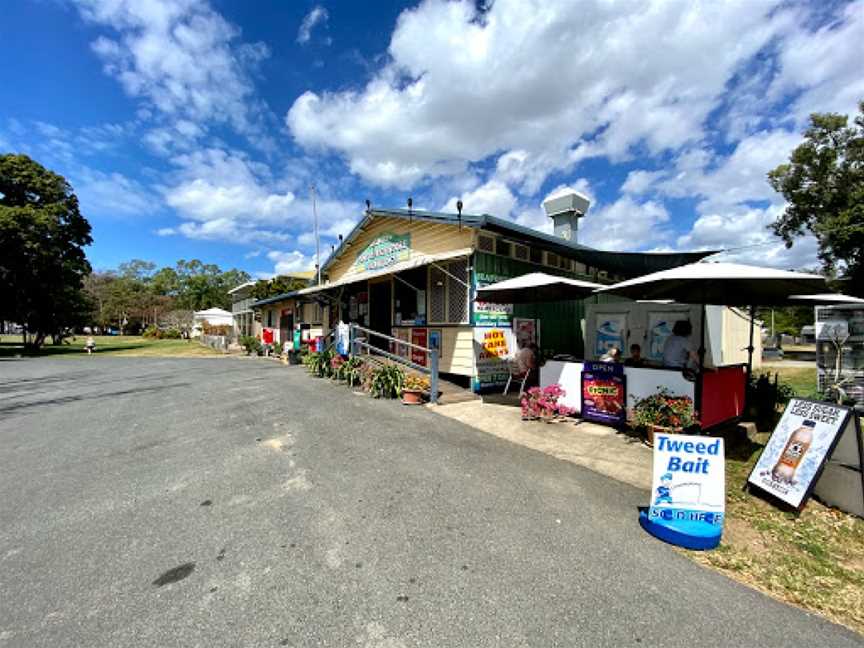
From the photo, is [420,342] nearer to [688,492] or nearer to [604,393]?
[604,393]

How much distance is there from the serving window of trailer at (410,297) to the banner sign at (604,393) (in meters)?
4.87

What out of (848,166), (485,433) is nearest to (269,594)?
(485,433)

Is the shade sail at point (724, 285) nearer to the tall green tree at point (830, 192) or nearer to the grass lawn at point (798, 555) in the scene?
the grass lawn at point (798, 555)

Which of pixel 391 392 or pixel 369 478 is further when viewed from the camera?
pixel 391 392

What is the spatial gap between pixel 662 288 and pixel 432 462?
4.22m

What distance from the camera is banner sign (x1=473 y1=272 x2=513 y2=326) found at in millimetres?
8977

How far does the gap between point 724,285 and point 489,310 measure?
15.4 ft

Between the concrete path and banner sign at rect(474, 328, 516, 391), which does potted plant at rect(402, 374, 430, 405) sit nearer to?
the concrete path

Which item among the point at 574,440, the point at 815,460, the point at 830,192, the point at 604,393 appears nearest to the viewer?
the point at 815,460

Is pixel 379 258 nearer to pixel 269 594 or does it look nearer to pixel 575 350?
pixel 575 350

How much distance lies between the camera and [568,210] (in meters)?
12.9

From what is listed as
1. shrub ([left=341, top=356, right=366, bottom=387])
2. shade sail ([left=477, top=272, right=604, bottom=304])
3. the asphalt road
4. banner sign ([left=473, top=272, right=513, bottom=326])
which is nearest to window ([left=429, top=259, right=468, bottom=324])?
banner sign ([left=473, top=272, right=513, bottom=326])

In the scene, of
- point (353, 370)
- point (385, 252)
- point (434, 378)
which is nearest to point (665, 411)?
point (434, 378)

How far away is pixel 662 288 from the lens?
570 centimetres
